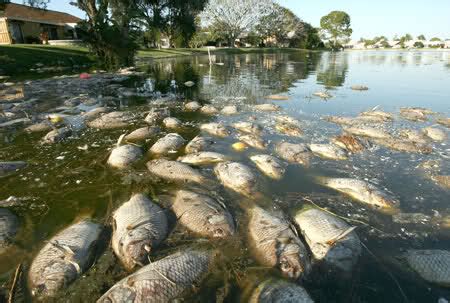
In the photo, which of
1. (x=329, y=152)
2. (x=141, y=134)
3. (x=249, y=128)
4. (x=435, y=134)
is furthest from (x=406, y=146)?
(x=141, y=134)

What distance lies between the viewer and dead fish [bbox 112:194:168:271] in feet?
14.4

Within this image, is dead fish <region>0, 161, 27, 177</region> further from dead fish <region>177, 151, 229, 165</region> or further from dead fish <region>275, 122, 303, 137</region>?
dead fish <region>275, 122, 303, 137</region>

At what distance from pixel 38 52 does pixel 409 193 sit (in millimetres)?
34894

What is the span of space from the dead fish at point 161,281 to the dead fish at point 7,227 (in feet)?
7.79

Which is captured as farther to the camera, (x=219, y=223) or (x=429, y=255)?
(x=219, y=223)

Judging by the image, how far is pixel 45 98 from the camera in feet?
53.3

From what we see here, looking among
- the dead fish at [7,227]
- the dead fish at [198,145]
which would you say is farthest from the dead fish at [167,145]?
the dead fish at [7,227]

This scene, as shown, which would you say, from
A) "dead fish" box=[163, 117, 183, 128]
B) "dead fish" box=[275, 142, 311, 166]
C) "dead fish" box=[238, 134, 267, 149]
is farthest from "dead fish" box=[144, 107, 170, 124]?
"dead fish" box=[275, 142, 311, 166]

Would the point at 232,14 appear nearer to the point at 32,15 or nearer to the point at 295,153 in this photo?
the point at 32,15

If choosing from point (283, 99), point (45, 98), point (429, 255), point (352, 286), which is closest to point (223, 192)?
point (352, 286)

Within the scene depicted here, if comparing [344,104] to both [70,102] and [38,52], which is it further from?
[38,52]

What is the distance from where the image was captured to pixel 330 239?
464 cm

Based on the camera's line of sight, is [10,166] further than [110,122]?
No

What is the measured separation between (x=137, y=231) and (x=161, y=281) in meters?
1.17
